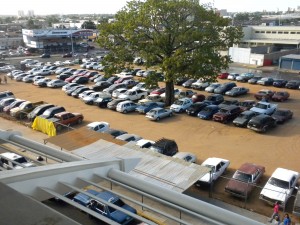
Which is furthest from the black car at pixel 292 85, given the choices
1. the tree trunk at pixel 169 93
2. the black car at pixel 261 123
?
the tree trunk at pixel 169 93

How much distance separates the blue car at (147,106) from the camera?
79.6 feet

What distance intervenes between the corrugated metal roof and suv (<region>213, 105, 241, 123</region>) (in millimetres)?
9687

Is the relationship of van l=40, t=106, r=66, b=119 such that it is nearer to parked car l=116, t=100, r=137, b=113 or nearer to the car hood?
parked car l=116, t=100, r=137, b=113

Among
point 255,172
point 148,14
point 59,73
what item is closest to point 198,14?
point 148,14

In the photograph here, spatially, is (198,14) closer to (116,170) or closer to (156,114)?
(156,114)

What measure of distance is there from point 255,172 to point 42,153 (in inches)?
443

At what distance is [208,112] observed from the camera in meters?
23.2

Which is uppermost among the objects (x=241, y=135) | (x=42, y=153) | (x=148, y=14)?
(x=148, y=14)

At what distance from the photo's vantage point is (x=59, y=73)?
132ft

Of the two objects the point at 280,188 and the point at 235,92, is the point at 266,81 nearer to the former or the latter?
the point at 235,92

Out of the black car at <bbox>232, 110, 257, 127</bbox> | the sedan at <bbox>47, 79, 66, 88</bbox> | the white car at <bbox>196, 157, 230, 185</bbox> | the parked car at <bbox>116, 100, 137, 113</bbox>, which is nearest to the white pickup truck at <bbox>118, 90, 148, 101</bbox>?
the parked car at <bbox>116, 100, 137, 113</bbox>

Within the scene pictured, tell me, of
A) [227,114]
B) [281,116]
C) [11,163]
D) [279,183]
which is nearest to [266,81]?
[281,116]

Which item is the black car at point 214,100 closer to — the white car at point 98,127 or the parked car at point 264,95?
the parked car at point 264,95

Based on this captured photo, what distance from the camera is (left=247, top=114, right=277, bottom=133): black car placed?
20.0 metres
